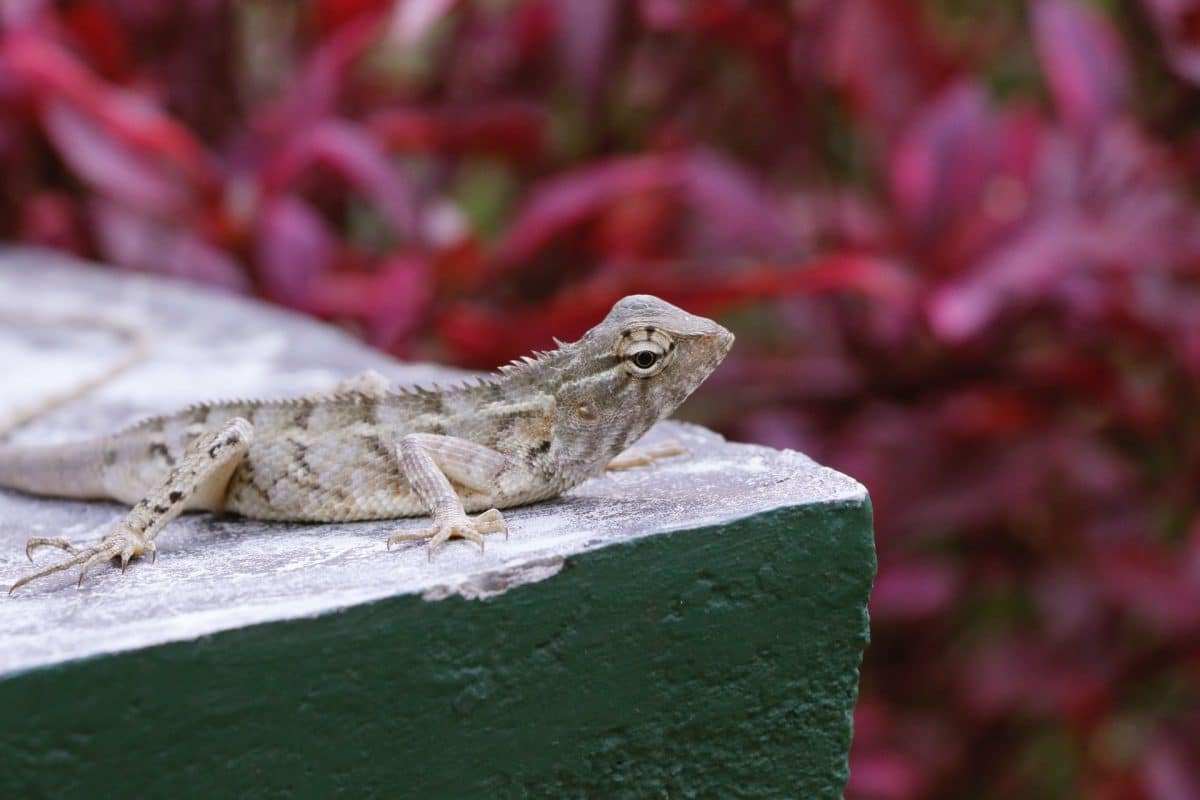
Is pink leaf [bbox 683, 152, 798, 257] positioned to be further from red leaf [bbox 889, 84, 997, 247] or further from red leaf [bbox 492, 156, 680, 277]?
red leaf [bbox 889, 84, 997, 247]

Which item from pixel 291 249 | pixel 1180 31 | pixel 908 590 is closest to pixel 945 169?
pixel 1180 31

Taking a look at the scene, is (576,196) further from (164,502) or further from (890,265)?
Answer: (164,502)

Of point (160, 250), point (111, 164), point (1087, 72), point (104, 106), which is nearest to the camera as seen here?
point (1087, 72)

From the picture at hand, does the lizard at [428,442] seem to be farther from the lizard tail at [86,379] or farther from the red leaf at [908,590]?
the red leaf at [908,590]

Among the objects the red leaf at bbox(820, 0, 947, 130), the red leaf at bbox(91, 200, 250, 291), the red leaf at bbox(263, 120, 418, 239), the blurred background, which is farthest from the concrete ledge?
the red leaf at bbox(91, 200, 250, 291)

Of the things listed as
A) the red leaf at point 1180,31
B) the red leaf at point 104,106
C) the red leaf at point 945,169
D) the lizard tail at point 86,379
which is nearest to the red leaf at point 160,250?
the red leaf at point 104,106

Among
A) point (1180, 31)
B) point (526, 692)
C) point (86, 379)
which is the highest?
point (1180, 31)
